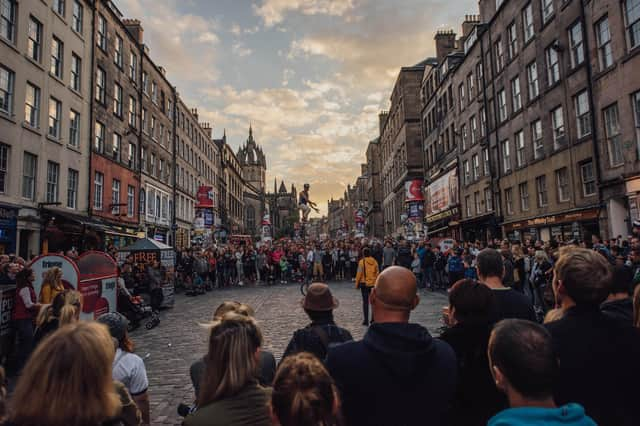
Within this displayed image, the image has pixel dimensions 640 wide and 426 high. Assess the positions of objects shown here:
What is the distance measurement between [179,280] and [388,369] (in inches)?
879

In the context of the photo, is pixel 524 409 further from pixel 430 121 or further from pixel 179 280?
pixel 430 121

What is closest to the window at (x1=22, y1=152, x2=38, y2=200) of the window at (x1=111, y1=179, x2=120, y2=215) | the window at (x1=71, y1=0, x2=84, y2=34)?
the window at (x1=111, y1=179, x2=120, y2=215)

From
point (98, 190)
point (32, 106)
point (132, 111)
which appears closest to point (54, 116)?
point (32, 106)

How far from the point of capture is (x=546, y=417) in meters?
1.78

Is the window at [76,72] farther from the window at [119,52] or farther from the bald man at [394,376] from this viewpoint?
the bald man at [394,376]

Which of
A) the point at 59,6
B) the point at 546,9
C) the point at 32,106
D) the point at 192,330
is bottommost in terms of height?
the point at 192,330

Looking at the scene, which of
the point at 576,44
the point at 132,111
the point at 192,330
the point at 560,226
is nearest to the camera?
the point at 192,330

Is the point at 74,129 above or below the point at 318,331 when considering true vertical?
above

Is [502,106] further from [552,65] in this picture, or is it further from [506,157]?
[552,65]

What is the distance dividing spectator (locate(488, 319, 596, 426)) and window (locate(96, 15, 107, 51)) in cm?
3099

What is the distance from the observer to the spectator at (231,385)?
7.16 feet

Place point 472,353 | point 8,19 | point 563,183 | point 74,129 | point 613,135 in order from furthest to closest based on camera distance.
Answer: point 74,129, point 563,183, point 8,19, point 613,135, point 472,353

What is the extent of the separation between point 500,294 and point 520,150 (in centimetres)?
2466

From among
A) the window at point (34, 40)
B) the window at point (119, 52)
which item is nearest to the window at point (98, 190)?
the window at point (34, 40)
